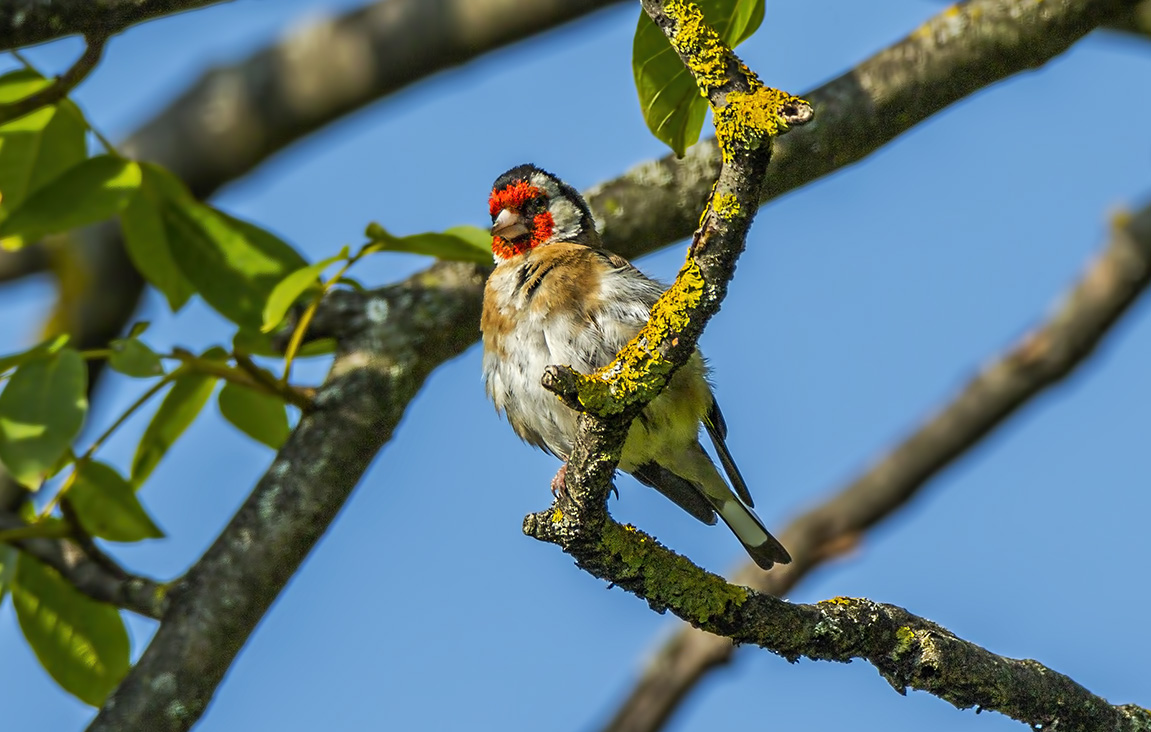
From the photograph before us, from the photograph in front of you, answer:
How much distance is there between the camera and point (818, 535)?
635 centimetres

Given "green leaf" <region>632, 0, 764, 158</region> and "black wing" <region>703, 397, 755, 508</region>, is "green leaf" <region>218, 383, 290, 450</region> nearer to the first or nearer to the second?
"black wing" <region>703, 397, 755, 508</region>

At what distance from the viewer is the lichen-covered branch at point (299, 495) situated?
4.29 meters

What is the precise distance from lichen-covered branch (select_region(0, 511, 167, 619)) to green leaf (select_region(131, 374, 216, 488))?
383mm

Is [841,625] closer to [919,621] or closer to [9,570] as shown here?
[919,621]

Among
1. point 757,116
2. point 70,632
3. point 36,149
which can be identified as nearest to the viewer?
point 757,116

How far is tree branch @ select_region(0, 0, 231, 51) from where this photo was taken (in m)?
3.71

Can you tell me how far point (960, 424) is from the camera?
20.8 feet

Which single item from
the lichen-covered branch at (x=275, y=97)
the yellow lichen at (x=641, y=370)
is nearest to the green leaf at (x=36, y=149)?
the yellow lichen at (x=641, y=370)

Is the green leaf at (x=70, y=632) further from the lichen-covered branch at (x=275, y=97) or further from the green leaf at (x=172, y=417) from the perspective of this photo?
the lichen-covered branch at (x=275, y=97)

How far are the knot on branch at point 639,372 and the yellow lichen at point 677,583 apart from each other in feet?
1.60

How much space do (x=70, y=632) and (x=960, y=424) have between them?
12.9 ft

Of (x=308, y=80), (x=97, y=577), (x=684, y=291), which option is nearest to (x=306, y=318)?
(x=97, y=577)

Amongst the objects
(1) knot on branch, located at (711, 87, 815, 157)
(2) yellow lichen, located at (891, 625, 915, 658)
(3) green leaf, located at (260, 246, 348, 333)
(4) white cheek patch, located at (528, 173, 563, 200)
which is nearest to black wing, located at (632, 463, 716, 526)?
(4) white cheek patch, located at (528, 173, 563, 200)

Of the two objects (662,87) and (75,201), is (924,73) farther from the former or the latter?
(75,201)
